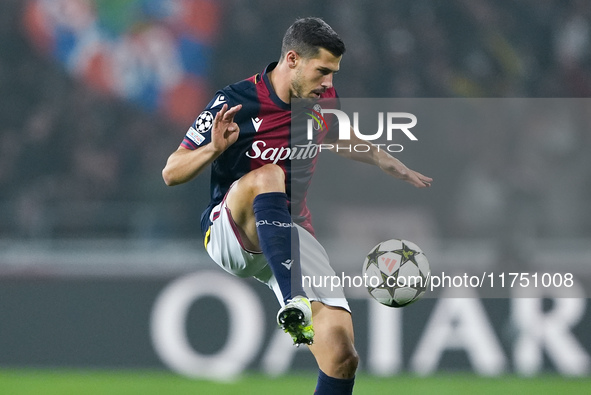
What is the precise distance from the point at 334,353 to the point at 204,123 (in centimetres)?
113

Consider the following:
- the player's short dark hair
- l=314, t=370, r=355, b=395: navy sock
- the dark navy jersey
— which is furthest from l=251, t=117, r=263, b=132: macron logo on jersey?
l=314, t=370, r=355, b=395: navy sock

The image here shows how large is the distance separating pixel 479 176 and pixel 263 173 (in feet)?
15.9

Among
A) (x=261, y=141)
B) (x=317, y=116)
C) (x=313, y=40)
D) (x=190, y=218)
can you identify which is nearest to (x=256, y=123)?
(x=261, y=141)

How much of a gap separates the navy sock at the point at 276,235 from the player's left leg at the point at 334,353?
0.38 meters

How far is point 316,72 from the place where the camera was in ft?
14.7

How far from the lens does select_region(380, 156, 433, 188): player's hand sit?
480cm

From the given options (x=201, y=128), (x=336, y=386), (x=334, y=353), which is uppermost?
(x=201, y=128)

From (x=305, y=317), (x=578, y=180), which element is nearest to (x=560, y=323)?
(x=578, y=180)

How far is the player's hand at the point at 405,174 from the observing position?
4.80 m

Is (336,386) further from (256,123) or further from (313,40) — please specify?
(313,40)

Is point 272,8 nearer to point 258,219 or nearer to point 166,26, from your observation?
point 166,26

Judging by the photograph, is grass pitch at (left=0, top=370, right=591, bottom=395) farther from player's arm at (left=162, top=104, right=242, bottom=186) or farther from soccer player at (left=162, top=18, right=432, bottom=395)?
player's arm at (left=162, top=104, right=242, bottom=186)

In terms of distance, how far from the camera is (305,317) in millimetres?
4035

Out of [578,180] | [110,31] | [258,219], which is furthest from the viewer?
[110,31]
